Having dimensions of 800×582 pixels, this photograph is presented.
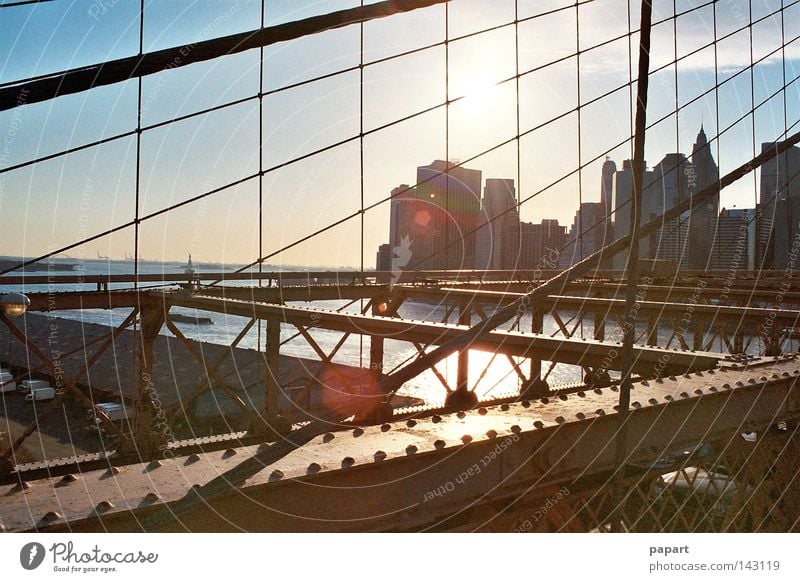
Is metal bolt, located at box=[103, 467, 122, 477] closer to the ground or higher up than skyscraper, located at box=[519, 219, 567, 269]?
closer to the ground

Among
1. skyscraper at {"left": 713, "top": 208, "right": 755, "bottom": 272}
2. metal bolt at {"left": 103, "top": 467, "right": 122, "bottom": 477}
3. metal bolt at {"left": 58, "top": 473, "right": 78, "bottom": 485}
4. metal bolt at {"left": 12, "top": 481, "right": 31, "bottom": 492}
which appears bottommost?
metal bolt at {"left": 12, "top": 481, "right": 31, "bottom": 492}

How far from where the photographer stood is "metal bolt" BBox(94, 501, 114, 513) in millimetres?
2396

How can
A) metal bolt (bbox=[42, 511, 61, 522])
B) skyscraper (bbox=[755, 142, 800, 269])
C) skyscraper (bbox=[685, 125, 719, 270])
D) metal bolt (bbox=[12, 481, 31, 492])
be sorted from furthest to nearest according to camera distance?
skyscraper (bbox=[755, 142, 800, 269])
skyscraper (bbox=[685, 125, 719, 270])
metal bolt (bbox=[12, 481, 31, 492])
metal bolt (bbox=[42, 511, 61, 522])

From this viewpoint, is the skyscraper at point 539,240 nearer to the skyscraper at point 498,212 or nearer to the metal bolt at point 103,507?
the skyscraper at point 498,212

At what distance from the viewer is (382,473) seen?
2.90 meters

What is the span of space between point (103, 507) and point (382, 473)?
3.54 ft

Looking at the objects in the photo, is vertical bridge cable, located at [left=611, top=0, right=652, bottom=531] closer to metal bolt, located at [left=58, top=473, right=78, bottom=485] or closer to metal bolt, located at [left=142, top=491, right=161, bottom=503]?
metal bolt, located at [left=142, top=491, right=161, bottom=503]

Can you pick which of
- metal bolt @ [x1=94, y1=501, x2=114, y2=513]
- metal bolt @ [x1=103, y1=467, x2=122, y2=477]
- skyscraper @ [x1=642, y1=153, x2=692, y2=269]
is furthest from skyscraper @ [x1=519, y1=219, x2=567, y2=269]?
metal bolt @ [x1=94, y1=501, x2=114, y2=513]

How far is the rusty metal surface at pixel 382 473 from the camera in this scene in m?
2.52

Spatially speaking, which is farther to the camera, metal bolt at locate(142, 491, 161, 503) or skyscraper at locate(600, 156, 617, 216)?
skyscraper at locate(600, 156, 617, 216)

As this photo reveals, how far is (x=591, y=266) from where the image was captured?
3084mm

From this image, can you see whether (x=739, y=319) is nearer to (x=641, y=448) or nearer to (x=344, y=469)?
(x=641, y=448)

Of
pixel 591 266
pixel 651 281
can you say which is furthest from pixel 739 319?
pixel 651 281

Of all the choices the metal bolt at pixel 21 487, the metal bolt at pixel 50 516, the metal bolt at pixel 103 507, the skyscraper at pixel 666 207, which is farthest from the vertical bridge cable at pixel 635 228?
the skyscraper at pixel 666 207
